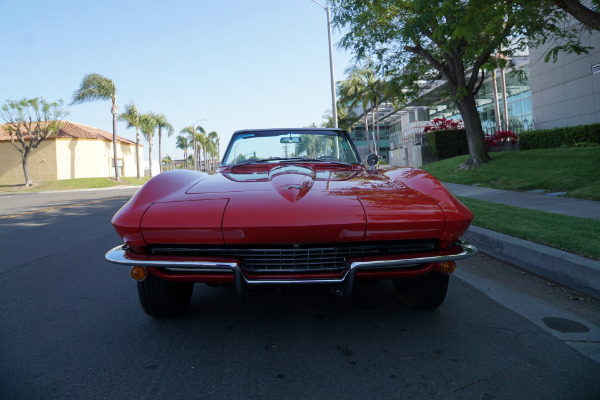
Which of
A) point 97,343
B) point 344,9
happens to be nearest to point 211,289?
point 97,343

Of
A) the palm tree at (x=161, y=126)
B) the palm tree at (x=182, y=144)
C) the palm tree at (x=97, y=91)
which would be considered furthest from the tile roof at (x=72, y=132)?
the palm tree at (x=182, y=144)

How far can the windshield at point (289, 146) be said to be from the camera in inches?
160

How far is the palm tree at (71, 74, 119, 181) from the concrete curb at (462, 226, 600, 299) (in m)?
35.2

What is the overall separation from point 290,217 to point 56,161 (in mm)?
39773

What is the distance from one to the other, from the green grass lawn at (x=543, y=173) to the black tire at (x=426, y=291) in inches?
248

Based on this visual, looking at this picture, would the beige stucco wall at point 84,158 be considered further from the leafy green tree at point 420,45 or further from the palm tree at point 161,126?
the leafy green tree at point 420,45

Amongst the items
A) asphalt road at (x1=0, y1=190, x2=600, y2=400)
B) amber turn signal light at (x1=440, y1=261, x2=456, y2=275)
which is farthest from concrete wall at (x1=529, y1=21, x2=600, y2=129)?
amber turn signal light at (x1=440, y1=261, x2=456, y2=275)

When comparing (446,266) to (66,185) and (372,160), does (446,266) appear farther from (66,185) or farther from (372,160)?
(66,185)

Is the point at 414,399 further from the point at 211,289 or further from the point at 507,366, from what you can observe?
the point at 211,289

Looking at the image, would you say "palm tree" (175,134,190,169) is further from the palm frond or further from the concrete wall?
the concrete wall

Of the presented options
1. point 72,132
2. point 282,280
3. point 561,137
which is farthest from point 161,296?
point 72,132

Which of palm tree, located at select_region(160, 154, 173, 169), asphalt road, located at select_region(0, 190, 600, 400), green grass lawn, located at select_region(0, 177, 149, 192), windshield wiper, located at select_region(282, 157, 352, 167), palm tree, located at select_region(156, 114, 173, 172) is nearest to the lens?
asphalt road, located at select_region(0, 190, 600, 400)

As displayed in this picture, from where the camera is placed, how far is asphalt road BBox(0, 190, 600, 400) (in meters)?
1.94

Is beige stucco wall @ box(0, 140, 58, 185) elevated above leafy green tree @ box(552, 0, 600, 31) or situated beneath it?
elevated above
